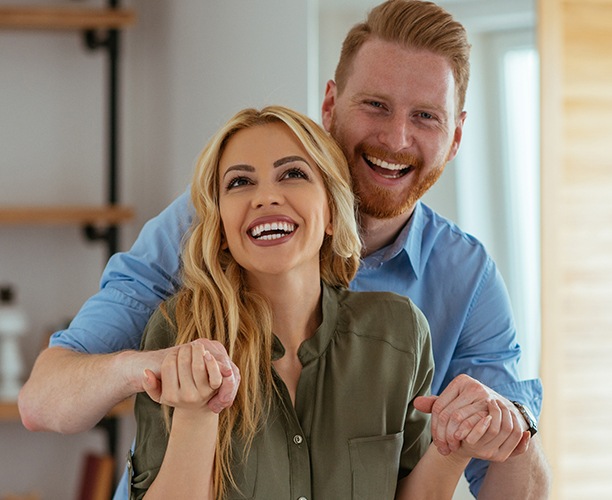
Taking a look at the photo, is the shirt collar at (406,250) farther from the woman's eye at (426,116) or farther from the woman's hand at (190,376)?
the woman's hand at (190,376)

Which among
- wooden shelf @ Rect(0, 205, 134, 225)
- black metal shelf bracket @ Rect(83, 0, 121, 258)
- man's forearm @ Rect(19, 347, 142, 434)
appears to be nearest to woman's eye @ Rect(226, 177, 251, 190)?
man's forearm @ Rect(19, 347, 142, 434)

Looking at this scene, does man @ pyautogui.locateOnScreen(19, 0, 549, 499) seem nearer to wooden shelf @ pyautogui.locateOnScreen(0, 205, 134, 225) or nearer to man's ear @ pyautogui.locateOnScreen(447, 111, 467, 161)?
man's ear @ pyautogui.locateOnScreen(447, 111, 467, 161)

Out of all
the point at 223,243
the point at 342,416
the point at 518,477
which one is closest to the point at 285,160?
the point at 223,243

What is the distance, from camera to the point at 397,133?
171 cm

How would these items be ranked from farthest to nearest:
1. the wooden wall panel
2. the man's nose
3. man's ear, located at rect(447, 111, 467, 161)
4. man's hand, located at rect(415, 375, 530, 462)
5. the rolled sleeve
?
the wooden wall panel
man's ear, located at rect(447, 111, 467, 161)
the man's nose
the rolled sleeve
man's hand, located at rect(415, 375, 530, 462)

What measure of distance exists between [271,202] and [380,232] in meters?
0.46

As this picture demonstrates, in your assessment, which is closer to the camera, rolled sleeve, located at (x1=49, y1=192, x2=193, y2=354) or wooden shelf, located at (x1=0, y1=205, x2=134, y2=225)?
rolled sleeve, located at (x1=49, y1=192, x2=193, y2=354)

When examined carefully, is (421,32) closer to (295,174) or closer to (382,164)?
(382,164)

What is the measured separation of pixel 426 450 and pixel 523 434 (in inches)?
7.3

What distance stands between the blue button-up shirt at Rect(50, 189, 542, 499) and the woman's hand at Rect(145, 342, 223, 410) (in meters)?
0.42

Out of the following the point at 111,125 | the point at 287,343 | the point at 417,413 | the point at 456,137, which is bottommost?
the point at 417,413

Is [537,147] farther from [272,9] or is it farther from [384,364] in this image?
[384,364]

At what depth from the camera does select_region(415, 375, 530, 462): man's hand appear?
4.19ft

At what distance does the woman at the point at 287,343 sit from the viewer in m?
1.34
